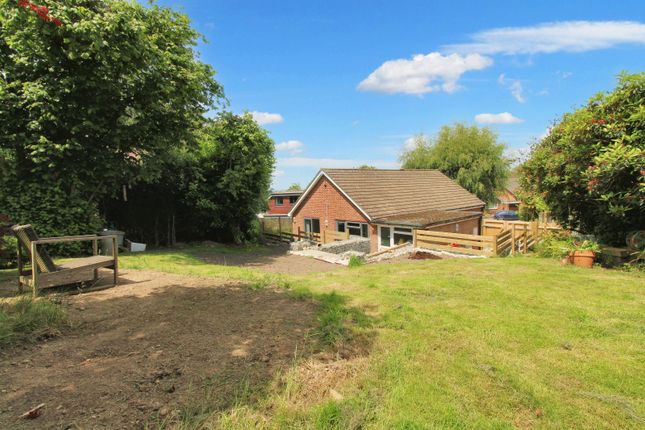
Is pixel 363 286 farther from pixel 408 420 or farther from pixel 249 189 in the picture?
pixel 249 189

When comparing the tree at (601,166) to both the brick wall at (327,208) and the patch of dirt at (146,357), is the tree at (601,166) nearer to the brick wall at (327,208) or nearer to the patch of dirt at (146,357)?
the patch of dirt at (146,357)

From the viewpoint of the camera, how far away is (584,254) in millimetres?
9781

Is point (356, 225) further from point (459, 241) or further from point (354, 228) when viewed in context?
point (459, 241)

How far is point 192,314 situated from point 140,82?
10.4 m

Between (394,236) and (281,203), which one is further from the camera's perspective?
(281,203)

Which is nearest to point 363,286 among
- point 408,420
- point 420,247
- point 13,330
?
point 408,420

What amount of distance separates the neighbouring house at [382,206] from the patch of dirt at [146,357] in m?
15.7

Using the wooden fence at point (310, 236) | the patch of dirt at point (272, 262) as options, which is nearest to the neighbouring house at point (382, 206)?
the wooden fence at point (310, 236)

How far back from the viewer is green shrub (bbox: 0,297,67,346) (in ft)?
12.8

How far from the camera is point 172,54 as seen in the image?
45.7ft

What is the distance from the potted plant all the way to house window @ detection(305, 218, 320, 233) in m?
18.5

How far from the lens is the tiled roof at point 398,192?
934 inches

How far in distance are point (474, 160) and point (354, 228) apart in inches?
869

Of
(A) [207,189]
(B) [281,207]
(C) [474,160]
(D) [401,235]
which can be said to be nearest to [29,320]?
(A) [207,189]
